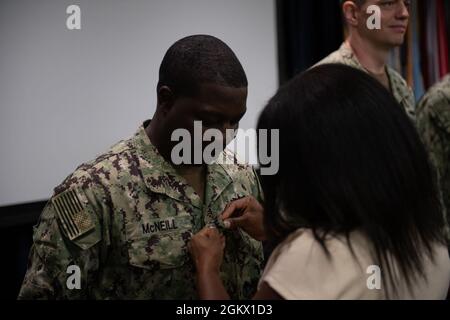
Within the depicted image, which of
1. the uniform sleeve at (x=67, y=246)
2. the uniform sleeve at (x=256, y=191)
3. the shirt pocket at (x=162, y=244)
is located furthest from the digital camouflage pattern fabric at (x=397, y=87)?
the uniform sleeve at (x=67, y=246)

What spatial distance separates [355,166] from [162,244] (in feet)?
1.68

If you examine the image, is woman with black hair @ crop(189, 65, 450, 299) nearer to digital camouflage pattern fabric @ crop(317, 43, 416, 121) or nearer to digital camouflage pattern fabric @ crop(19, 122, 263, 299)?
digital camouflage pattern fabric @ crop(19, 122, 263, 299)

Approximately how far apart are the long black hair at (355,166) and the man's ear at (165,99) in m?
0.34

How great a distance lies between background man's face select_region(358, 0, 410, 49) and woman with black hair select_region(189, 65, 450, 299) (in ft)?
3.56

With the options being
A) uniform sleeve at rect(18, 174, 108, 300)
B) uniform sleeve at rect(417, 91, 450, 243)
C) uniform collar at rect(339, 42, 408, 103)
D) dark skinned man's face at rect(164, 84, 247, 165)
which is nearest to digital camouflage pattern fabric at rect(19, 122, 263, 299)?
uniform sleeve at rect(18, 174, 108, 300)

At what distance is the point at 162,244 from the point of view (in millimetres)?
1165

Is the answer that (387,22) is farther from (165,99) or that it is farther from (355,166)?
(355,166)

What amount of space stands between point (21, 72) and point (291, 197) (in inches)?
55.7

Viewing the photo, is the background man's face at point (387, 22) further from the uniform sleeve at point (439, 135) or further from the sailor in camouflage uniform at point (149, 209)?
the sailor in camouflage uniform at point (149, 209)

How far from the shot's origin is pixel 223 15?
2.50 meters

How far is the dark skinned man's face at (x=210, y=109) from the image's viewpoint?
1.11 m

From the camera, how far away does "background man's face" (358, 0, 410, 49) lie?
1857 mm

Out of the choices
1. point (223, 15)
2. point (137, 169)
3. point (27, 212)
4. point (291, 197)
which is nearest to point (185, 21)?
point (223, 15)
